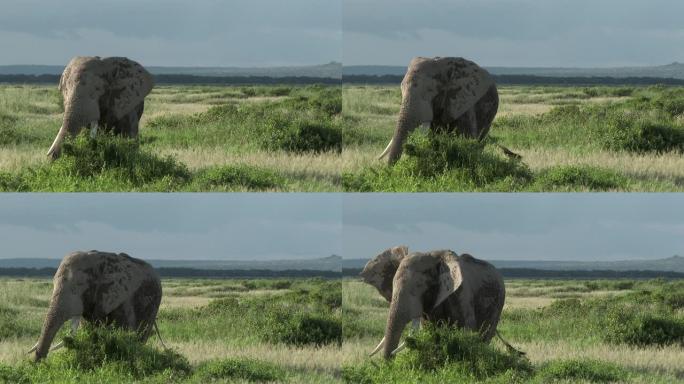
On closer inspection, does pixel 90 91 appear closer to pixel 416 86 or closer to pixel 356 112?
pixel 416 86

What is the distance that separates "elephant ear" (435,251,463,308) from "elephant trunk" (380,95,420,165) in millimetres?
2562

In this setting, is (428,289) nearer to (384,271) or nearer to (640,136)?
(384,271)

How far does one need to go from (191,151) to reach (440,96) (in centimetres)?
587

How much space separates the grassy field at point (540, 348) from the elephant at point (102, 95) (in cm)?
507

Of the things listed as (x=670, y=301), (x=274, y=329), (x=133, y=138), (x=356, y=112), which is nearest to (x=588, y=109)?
(x=670, y=301)

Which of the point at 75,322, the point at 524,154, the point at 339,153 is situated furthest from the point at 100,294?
the point at 524,154

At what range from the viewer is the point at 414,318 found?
1958 cm

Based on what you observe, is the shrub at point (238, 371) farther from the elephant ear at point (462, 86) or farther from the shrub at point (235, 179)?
the elephant ear at point (462, 86)

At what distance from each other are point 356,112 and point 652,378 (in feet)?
35.5

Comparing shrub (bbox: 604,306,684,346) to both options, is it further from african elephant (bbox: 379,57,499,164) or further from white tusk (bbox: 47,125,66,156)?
white tusk (bbox: 47,125,66,156)

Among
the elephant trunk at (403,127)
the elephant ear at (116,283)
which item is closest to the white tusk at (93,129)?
the elephant ear at (116,283)

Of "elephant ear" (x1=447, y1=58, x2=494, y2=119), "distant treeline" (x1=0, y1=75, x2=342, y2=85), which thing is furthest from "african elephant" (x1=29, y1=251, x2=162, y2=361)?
"distant treeline" (x1=0, y1=75, x2=342, y2=85)

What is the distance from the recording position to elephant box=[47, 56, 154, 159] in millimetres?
22234

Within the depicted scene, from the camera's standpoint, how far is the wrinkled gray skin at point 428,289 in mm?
19516
